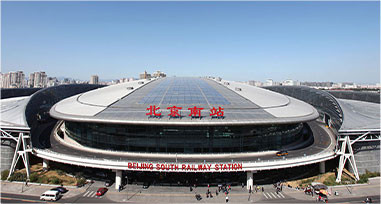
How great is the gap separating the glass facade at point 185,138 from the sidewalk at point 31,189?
9945 millimetres

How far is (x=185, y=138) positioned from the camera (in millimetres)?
44656

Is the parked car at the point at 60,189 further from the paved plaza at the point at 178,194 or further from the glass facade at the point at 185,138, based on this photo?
the glass facade at the point at 185,138

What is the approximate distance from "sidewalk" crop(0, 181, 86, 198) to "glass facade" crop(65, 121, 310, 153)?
32.6ft

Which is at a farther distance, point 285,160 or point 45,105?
point 45,105

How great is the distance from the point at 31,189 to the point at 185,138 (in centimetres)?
2967

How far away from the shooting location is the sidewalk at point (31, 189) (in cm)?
3962

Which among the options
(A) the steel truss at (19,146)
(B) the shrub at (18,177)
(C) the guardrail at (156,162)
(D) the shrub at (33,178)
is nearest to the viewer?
(C) the guardrail at (156,162)

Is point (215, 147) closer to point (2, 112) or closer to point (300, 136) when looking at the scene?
point (300, 136)

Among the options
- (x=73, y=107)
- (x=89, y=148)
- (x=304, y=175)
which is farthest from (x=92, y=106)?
(x=304, y=175)

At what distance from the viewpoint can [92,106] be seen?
51.6 meters

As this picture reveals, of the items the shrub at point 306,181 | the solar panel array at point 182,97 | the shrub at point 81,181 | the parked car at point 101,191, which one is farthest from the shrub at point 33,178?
the shrub at point 306,181

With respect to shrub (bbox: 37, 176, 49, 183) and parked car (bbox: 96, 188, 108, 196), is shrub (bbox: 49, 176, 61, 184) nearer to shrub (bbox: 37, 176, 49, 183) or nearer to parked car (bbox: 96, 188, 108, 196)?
shrub (bbox: 37, 176, 49, 183)

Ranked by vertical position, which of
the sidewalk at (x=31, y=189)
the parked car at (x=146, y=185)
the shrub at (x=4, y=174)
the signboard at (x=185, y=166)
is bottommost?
the sidewalk at (x=31, y=189)

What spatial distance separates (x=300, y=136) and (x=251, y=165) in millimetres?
24098
